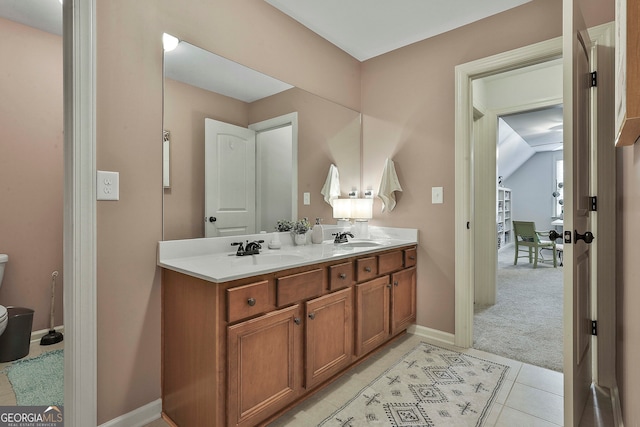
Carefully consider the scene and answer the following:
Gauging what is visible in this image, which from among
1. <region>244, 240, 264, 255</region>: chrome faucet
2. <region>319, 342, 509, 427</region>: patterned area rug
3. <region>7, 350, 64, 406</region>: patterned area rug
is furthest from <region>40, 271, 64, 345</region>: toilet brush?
<region>319, 342, 509, 427</region>: patterned area rug

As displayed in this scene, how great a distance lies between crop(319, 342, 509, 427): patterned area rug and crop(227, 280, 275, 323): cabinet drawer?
70 cm

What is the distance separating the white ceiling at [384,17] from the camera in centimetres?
232

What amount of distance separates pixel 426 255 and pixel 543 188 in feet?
26.4

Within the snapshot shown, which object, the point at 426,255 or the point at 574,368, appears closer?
the point at 574,368

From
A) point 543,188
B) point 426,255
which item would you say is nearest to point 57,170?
point 426,255

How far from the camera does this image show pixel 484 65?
242 cm

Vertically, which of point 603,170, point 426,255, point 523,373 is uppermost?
point 603,170

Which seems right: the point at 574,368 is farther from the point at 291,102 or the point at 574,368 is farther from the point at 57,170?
the point at 57,170

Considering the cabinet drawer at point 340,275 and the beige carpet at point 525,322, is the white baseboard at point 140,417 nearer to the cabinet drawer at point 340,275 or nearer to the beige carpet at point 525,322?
the cabinet drawer at point 340,275

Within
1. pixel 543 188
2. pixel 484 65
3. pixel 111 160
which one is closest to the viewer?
pixel 111 160

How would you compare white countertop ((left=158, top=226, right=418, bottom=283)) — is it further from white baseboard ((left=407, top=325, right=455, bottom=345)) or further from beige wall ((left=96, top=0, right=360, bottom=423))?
white baseboard ((left=407, top=325, right=455, bottom=345))

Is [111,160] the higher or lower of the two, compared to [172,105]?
lower

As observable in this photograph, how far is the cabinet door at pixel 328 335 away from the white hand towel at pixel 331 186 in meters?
1.03

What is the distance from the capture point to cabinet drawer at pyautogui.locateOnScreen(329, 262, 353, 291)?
6.27ft
